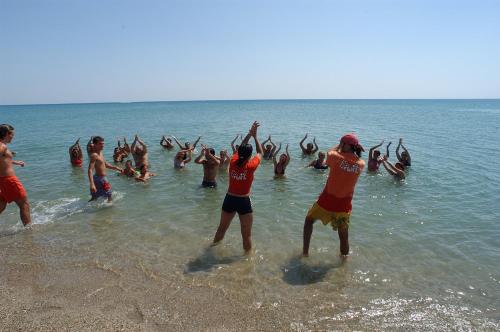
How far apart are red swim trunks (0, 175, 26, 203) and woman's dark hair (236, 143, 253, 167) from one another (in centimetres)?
466

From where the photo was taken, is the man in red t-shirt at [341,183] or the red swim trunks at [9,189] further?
the red swim trunks at [9,189]

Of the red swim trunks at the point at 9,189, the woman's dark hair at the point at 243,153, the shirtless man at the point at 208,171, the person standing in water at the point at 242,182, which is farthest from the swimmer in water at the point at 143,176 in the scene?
the woman's dark hair at the point at 243,153

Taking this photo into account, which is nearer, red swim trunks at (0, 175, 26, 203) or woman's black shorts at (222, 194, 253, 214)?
woman's black shorts at (222, 194, 253, 214)

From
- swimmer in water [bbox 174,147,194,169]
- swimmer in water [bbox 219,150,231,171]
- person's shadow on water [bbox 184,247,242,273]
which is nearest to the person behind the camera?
person's shadow on water [bbox 184,247,242,273]

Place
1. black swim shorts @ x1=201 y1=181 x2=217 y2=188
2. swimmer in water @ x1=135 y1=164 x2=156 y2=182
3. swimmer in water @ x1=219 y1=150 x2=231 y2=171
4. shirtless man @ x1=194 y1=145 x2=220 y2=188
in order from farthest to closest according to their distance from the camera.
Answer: swimmer in water @ x1=219 y1=150 x2=231 y2=171, swimmer in water @ x1=135 y1=164 x2=156 y2=182, black swim shorts @ x1=201 y1=181 x2=217 y2=188, shirtless man @ x1=194 y1=145 x2=220 y2=188

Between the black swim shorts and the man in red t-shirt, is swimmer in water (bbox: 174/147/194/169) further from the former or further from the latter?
the man in red t-shirt

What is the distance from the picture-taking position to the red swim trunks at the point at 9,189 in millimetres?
7254

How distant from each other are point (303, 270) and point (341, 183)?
1626mm

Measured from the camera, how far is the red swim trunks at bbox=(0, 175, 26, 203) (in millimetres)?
7254

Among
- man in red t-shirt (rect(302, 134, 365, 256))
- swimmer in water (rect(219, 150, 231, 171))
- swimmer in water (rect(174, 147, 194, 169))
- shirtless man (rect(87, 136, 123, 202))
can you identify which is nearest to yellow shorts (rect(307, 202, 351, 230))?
man in red t-shirt (rect(302, 134, 365, 256))

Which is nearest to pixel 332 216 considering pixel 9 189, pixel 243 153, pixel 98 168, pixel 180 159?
pixel 243 153

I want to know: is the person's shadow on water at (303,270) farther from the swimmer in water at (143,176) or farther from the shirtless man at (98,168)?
the swimmer in water at (143,176)

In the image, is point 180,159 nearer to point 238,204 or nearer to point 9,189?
point 9,189

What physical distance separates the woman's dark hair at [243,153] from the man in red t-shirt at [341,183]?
1.29 meters
